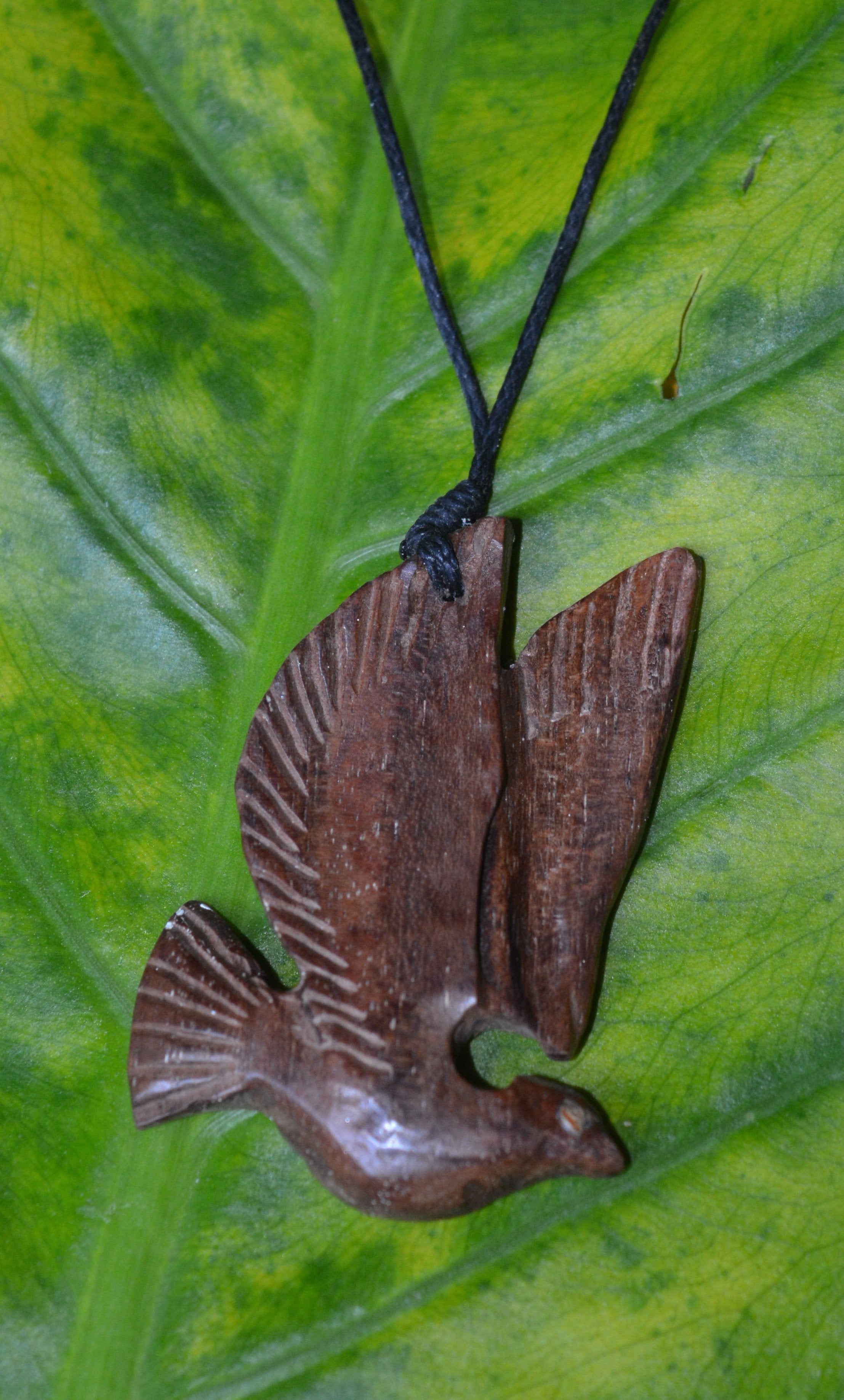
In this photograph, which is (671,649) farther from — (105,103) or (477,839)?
(105,103)

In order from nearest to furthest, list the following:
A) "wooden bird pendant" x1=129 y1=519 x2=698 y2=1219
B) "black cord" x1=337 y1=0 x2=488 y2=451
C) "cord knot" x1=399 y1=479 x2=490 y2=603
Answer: "wooden bird pendant" x1=129 y1=519 x2=698 y2=1219
"cord knot" x1=399 y1=479 x2=490 y2=603
"black cord" x1=337 y1=0 x2=488 y2=451

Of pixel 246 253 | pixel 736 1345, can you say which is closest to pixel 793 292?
pixel 246 253

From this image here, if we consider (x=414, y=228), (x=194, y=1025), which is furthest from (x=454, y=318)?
(x=194, y=1025)

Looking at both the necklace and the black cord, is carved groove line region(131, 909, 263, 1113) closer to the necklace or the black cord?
the necklace

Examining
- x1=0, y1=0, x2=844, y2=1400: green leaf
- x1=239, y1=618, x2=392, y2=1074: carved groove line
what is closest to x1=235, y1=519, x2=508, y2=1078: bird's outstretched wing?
x1=239, y1=618, x2=392, y2=1074: carved groove line

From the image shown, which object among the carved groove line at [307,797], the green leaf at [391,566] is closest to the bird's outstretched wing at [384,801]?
the carved groove line at [307,797]

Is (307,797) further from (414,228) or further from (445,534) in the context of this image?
(414,228)
